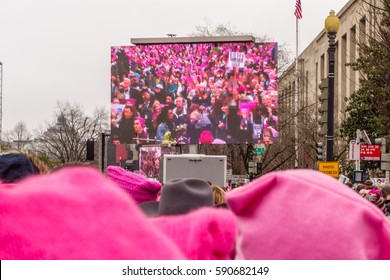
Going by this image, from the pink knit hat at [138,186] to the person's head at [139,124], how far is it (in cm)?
3750

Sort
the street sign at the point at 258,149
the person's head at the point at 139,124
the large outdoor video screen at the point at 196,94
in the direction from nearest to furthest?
the large outdoor video screen at the point at 196,94
the person's head at the point at 139,124
the street sign at the point at 258,149

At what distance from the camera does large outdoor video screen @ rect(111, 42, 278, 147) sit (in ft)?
140

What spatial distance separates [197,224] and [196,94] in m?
42.0

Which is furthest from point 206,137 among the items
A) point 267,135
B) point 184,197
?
point 184,197

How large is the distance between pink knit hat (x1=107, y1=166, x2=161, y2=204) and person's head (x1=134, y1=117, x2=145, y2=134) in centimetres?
3750

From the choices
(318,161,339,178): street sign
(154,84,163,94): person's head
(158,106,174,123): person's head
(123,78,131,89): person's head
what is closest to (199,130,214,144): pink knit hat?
(158,106,174,123): person's head

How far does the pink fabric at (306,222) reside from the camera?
1803 mm

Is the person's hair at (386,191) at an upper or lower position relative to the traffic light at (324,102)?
lower

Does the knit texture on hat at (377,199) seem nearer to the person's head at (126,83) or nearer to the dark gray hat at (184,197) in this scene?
the dark gray hat at (184,197)

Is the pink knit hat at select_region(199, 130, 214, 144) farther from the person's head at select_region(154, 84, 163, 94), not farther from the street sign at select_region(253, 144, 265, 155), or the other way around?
the street sign at select_region(253, 144, 265, 155)

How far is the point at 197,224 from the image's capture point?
182 cm

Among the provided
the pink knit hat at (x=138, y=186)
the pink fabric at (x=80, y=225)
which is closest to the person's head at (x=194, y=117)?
the pink knit hat at (x=138, y=186)
